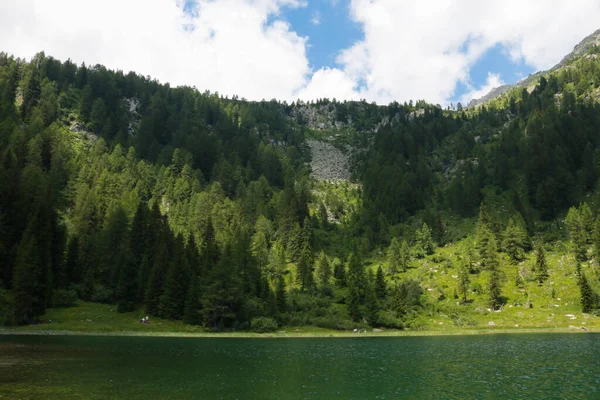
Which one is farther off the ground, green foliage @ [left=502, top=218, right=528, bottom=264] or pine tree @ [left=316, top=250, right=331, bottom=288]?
green foliage @ [left=502, top=218, right=528, bottom=264]

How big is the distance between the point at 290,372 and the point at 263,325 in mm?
58763

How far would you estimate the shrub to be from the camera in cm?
10106

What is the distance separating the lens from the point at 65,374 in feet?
120

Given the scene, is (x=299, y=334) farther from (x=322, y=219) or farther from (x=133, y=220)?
(x=322, y=219)

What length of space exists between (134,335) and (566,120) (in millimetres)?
214312

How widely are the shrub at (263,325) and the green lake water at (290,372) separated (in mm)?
37319

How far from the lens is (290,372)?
44250mm

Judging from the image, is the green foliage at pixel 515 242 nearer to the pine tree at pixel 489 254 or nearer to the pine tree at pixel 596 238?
the pine tree at pixel 489 254

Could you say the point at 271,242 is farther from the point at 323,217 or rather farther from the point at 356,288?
the point at 356,288

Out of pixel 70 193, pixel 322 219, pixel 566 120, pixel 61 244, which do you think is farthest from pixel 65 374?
pixel 566 120

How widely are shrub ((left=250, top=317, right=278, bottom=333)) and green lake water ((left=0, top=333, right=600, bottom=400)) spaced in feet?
122

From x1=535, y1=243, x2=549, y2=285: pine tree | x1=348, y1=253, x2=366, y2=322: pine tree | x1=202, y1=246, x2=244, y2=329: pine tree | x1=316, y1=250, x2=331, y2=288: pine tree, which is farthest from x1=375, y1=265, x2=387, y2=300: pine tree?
x1=535, y1=243, x2=549, y2=285: pine tree

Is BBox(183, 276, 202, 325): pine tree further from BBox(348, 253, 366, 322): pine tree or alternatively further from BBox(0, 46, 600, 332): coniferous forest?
BBox(348, 253, 366, 322): pine tree

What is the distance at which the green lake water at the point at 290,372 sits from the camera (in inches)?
1281
